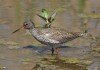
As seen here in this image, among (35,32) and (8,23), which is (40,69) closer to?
(35,32)

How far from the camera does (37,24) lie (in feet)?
43.8

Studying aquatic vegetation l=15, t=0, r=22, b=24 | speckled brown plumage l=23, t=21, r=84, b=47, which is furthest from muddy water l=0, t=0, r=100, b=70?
speckled brown plumage l=23, t=21, r=84, b=47

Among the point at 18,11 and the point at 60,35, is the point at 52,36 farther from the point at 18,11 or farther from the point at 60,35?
the point at 18,11

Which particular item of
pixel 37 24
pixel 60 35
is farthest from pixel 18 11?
pixel 60 35

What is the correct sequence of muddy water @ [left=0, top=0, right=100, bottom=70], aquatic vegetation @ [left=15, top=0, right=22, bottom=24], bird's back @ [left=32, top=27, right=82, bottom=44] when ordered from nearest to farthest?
1. muddy water @ [left=0, top=0, right=100, bottom=70]
2. bird's back @ [left=32, top=27, right=82, bottom=44]
3. aquatic vegetation @ [left=15, top=0, right=22, bottom=24]

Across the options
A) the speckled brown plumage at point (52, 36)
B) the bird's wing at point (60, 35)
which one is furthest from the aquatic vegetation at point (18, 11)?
the bird's wing at point (60, 35)

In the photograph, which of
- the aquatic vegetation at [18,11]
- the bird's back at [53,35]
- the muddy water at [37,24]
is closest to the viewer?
the muddy water at [37,24]

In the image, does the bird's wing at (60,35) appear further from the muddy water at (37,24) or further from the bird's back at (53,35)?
the muddy water at (37,24)

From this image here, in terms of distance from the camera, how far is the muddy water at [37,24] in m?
→ 10.4

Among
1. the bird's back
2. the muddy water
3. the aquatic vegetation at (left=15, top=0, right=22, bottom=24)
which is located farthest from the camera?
the aquatic vegetation at (left=15, top=0, right=22, bottom=24)

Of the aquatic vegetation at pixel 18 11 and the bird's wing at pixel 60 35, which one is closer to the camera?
the bird's wing at pixel 60 35

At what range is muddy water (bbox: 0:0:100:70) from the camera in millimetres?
10398

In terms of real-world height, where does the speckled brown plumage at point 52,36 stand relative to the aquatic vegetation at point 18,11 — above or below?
below

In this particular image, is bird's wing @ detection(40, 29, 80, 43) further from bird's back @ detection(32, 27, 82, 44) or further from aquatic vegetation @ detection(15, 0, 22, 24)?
aquatic vegetation @ detection(15, 0, 22, 24)
